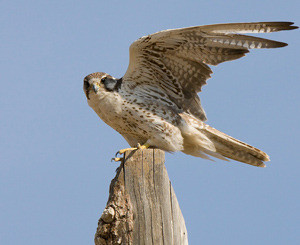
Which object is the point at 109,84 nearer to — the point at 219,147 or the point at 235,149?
the point at 219,147

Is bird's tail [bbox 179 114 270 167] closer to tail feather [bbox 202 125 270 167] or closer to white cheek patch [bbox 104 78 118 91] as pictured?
tail feather [bbox 202 125 270 167]

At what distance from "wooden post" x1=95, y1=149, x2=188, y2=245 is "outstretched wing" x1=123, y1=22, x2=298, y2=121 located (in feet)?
5.46

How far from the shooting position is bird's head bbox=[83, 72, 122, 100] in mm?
4715

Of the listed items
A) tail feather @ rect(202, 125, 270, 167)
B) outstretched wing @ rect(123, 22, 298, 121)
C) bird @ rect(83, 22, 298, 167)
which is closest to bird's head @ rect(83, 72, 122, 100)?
bird @ rect(83, 22, 298, 167)

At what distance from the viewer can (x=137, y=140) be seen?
4.91m

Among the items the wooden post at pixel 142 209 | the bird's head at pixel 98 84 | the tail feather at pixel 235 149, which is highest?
the bird's head at pixel 98 84

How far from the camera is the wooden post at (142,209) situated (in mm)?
3178

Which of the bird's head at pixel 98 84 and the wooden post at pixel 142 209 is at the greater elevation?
the bird's head at pixel 98 84

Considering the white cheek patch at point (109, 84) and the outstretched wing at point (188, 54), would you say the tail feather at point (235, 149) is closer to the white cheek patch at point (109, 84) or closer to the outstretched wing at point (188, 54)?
the outstretched wing at point (188, 54)

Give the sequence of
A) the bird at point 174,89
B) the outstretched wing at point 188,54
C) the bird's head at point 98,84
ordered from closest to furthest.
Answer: the outstretched wing at point 188,54 → the bird at point 174,89 → the bird's head at point 98,84

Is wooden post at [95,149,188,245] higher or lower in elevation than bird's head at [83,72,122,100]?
lower

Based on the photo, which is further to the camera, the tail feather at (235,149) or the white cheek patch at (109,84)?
the tail feather at (235,149)

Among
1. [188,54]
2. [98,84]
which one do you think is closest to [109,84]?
[98,84]

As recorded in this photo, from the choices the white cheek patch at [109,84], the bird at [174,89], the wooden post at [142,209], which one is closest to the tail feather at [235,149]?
the bird at [174,89]
